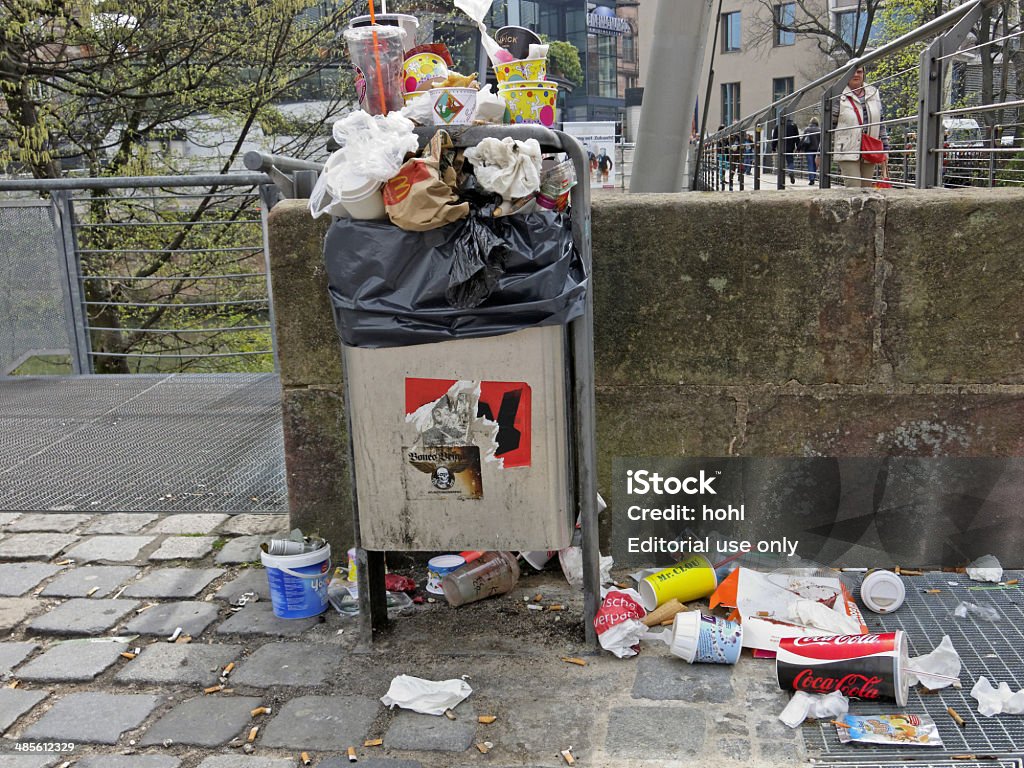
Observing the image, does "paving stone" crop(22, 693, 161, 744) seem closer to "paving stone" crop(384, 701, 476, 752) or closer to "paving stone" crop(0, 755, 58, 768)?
"paving stone" crop(0, 755, 58, 768)

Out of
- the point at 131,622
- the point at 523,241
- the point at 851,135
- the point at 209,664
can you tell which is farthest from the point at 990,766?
the point at 851,135

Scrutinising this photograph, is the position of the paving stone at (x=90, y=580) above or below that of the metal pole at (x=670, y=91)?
below

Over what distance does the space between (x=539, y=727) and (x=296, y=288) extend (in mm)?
1760

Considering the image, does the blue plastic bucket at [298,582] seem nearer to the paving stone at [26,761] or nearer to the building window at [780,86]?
the paving stone at [26,761]

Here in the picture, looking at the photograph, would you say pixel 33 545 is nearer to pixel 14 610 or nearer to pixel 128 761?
pixel 14 610

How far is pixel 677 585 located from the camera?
3238mm

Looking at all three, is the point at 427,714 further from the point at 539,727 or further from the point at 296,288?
the point at 296,288

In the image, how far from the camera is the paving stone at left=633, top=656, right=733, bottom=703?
8.74 ft

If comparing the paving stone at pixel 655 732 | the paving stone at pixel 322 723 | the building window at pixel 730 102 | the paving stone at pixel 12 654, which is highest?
the building window at pixel 730 102

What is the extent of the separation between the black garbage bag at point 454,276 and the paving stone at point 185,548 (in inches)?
61.8

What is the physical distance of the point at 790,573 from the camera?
3479 mm

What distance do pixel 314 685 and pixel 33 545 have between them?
1778 mm

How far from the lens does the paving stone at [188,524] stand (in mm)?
3949

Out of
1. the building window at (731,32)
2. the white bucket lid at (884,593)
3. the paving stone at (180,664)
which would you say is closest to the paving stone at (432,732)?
the paving stone at (180,664)
